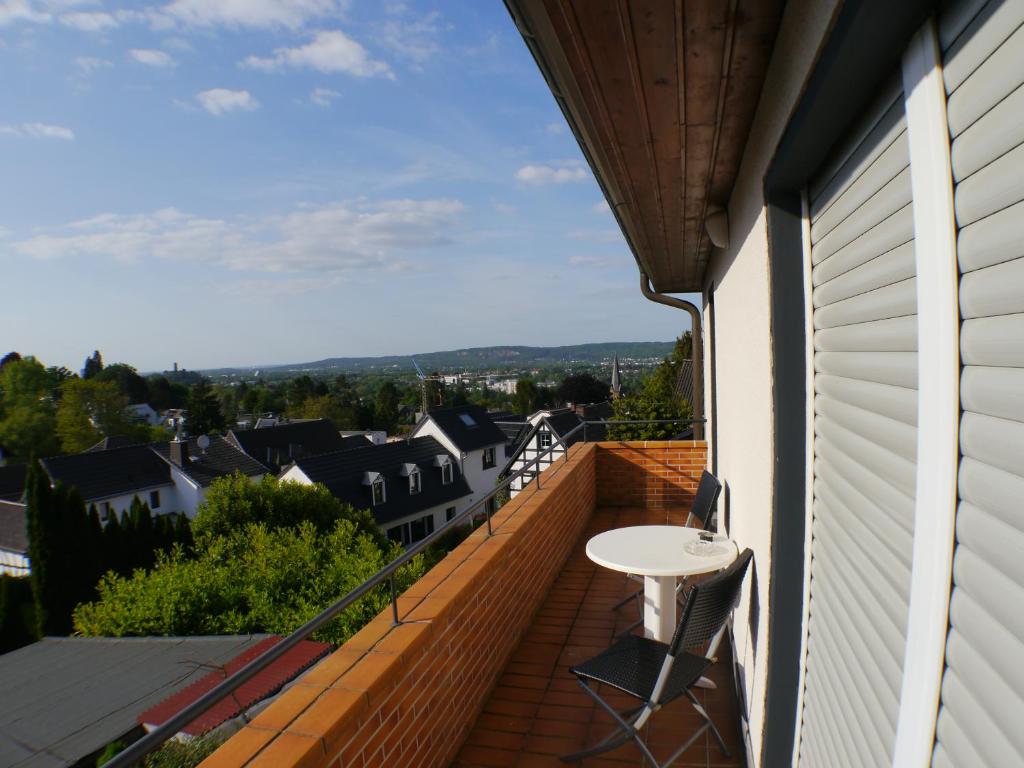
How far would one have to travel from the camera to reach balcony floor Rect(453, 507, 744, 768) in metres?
2.72

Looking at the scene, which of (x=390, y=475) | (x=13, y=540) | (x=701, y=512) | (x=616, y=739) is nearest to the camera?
(x=616, y=739)

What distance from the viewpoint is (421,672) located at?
233 centimetres

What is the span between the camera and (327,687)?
6.43 ft

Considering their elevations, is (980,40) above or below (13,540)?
above

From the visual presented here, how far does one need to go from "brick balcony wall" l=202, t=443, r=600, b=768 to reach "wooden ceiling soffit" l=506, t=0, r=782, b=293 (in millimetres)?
1938

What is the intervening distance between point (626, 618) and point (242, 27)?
854 cm

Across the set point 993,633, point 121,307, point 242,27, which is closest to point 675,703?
point 993,633

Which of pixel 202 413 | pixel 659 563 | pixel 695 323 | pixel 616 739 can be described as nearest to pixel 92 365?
pixel 202 413

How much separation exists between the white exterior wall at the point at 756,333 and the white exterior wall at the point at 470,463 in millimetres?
33555

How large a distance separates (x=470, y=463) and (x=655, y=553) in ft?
115

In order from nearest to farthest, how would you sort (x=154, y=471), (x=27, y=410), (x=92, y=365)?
(x=154, y=471) < (x=27, y=410) < (x=92, y=365)

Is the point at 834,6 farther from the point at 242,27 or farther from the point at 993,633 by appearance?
the point at 242,27

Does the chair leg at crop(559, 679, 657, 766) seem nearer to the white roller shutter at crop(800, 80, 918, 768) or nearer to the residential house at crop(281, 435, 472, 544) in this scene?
the white roller shutter at crop(800, 80, 918, 768)

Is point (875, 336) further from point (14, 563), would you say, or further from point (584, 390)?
point (584, 390)
